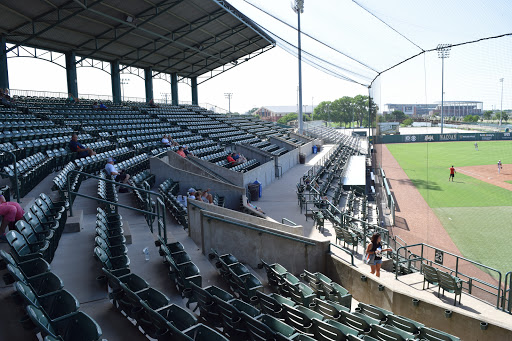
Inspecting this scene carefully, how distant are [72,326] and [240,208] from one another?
10.6 metres

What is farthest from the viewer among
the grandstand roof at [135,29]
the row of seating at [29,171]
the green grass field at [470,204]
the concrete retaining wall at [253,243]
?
the grandstand roof at [135,29]

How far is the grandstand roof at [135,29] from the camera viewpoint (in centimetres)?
2033

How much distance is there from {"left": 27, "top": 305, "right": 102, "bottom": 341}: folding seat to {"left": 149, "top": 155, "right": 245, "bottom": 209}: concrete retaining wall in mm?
10869

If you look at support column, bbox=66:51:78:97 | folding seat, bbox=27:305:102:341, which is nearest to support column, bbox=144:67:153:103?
support column, bbox=66:51:78:97

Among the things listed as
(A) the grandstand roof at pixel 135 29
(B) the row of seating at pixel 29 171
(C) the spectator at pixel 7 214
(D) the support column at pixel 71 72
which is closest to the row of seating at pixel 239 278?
(C) the spectator at pixel 7 214

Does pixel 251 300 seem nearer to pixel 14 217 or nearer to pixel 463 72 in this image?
pixel 14 217

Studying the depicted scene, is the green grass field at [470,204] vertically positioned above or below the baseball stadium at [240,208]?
below

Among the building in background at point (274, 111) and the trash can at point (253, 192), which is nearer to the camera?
the trash can at point (253, 192)

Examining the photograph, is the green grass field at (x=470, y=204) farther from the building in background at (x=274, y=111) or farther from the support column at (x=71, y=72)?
the building in background at (x=274, y=111)

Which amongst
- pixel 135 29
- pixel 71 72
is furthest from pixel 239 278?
pixel 71 72

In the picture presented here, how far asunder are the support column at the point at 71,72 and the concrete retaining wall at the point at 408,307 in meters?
24.2

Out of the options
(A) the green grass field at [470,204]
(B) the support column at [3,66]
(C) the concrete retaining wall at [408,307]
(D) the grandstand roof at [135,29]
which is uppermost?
(D) the grandstand roof at [135,29]

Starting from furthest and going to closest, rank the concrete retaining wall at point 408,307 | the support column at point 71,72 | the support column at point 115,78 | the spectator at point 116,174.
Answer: the support column at point 115,78, the support column at point 71,72, the spectator at point 116,174, the concrete retaining wall at point 408,307

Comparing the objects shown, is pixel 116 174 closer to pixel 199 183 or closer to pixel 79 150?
pixel 79 150
